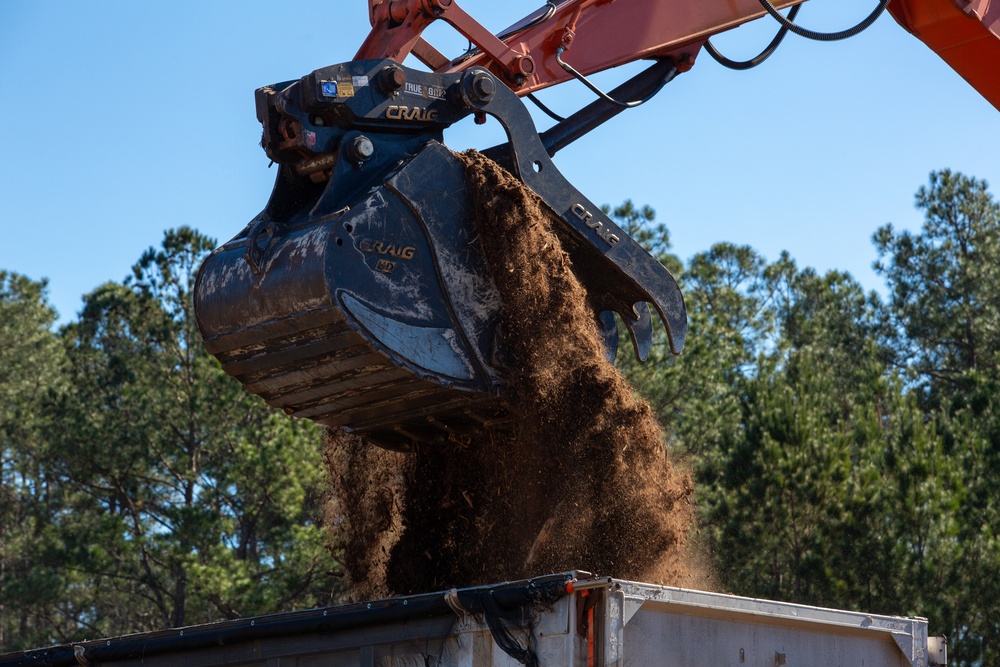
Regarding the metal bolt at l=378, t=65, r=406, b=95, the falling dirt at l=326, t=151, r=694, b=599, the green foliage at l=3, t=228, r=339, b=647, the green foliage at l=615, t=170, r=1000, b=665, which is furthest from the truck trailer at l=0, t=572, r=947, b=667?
the green foliage at l=3, t=228, r=339, b=647

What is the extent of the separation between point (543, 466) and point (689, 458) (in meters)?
11.7

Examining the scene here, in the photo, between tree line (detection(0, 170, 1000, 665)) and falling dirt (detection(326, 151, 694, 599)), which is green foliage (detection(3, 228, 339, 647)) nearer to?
tree line (detection(0, 170, 1000, 665))

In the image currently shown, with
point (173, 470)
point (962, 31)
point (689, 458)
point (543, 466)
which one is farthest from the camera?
point (173, 470)

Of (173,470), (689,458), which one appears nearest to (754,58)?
(689,458)

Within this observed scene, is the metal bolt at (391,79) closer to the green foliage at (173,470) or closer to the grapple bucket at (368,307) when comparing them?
the grapple bucket at (368,307)

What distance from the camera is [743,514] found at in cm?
1588

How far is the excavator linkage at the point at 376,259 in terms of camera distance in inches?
235

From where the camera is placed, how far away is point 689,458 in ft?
59.3

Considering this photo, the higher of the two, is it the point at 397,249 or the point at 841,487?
the point at 841,487

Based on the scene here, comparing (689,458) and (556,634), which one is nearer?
(556,634)

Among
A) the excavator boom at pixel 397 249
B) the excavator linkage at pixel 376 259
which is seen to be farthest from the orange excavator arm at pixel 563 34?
the excavator linkage at pixel 376 259

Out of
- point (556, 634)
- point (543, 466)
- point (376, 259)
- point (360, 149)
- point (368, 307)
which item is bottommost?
point (556, 634)

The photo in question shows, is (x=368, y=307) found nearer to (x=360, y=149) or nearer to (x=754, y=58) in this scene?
(x=360, y=149)

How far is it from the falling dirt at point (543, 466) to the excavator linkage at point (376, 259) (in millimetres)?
Answer: 137
